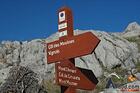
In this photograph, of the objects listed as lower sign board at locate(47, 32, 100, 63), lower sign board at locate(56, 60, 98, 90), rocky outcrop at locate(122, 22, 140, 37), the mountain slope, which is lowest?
lower sign board at locate(56, 60, 98, 90)

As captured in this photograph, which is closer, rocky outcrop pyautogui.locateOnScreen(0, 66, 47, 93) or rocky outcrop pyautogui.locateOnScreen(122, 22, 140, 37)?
rocky outcrop pyautogui.locateOnScreen(0, 66, 47, 93)

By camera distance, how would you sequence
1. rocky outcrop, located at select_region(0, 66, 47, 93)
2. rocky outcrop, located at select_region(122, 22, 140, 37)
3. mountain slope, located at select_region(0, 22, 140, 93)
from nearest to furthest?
rocky outcrop, located at select_region(0, 66, 47, 93), mountain slope, located at select_region(0, 22, 140, 93), rocky outcrop, located at select_region(122, 22, 140, 37)

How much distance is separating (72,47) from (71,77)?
2.65 ft

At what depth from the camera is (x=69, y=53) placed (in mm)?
10164

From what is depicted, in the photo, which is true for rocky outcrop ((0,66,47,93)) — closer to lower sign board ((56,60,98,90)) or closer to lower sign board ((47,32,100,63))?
lower sign board ((47,32,100,63))

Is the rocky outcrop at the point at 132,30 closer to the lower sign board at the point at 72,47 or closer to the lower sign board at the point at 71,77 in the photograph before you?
the lower sign board at the point at 72,47

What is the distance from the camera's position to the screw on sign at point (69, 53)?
980cm

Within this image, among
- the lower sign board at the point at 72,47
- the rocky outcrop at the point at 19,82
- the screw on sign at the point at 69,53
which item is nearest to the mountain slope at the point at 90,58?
the rocky outcrop at the point at 19,82

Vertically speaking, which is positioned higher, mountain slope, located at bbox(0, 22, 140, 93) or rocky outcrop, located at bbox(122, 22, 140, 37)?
rocky outcrop, located at bbox(122, 22, 140, 37)

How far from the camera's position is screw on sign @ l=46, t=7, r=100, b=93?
386 inches

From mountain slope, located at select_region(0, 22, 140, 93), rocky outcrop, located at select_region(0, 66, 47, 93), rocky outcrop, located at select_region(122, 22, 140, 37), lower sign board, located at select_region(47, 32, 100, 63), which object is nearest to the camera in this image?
lower sign board, located at select_region(47, 32, 100, 63)

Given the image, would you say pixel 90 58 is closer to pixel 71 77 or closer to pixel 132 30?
pixel 132 30

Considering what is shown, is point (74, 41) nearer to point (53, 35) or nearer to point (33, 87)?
point (33, 87)

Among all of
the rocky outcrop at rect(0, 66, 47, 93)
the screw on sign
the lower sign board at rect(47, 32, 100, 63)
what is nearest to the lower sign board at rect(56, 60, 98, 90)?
the screw on sign
